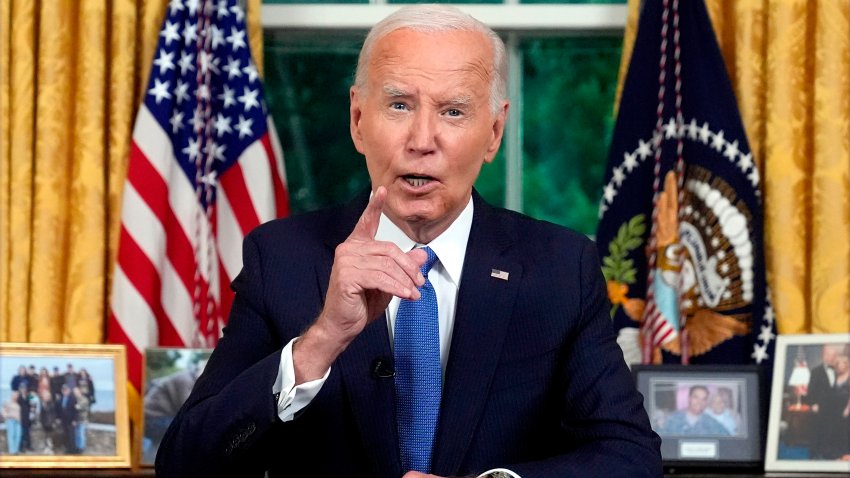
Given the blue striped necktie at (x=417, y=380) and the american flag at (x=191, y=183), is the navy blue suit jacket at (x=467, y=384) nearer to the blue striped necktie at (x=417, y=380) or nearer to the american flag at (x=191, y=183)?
the blue striped necktie at (x=417, y=380)

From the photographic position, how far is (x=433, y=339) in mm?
2186

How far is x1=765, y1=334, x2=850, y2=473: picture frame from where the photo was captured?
3637 millimetres

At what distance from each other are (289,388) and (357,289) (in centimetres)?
19

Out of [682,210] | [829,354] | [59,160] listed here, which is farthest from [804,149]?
[59,160]

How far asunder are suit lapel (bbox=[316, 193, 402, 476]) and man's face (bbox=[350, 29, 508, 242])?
0.70 ft

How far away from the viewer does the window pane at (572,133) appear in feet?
14.3

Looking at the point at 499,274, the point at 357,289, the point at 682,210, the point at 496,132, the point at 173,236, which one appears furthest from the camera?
the point at 173,236

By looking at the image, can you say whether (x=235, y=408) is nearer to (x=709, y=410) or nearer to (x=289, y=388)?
(x=289, y=388)

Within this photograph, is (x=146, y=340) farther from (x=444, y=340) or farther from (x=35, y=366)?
(x=444, y=340)

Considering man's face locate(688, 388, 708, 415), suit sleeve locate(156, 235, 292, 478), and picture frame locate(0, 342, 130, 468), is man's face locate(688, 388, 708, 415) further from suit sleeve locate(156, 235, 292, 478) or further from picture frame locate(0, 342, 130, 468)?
suit sleeve locate(156, 235, 292, 478)

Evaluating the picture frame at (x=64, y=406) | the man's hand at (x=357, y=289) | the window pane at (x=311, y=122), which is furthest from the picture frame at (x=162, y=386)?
the man's hand at (x=357, y=289)

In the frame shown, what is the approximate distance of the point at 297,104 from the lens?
4.35 m

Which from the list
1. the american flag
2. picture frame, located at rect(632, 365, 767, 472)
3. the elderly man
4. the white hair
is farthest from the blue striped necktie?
the american flag

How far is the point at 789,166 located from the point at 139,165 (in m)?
1.91
